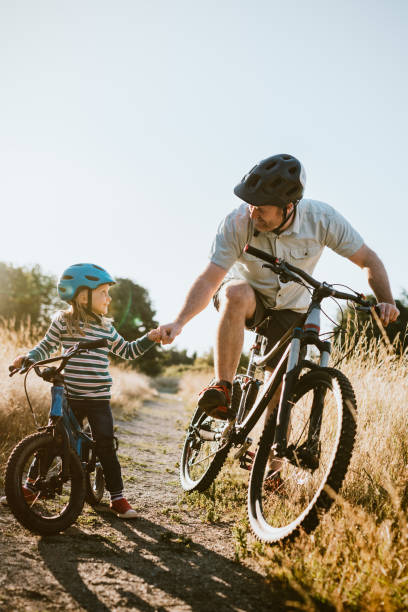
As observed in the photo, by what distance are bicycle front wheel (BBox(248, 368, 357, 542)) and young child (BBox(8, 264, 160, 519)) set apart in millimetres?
997

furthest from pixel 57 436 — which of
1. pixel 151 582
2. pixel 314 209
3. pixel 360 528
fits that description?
pixel 314 209

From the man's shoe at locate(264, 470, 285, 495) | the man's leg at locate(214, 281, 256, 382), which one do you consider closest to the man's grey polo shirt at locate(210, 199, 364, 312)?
the man's leg at locate(214, 281, 256, 382)

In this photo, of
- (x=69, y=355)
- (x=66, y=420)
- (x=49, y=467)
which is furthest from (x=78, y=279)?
(x=49, y=467)

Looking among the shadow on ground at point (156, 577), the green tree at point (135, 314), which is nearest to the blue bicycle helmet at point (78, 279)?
the shadow on ground at point (156, 577)

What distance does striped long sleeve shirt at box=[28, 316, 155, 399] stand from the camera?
11.1 feet

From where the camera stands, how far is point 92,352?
3.50 metres

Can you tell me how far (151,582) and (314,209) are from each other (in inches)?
106

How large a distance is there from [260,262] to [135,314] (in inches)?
1387

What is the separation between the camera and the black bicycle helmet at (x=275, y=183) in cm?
313

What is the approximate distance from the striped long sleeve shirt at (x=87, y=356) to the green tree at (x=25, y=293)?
31844 millimetres

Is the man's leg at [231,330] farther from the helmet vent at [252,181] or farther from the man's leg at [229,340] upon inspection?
the helmet vent at [252,181]

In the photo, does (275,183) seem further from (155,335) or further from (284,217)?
(155,335)

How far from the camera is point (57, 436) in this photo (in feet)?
9.39

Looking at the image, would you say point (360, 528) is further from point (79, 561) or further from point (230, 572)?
point (79, 561)
